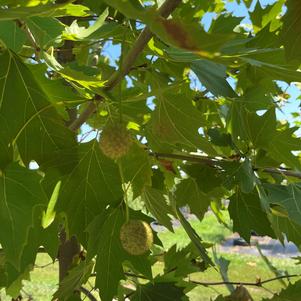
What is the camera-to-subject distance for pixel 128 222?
2.92 feet

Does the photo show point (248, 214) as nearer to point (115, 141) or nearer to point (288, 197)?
point (288, 197)

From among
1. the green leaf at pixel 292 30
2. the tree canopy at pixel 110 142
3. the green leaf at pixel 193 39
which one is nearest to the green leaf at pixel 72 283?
the tree canopy at pixel 110 142

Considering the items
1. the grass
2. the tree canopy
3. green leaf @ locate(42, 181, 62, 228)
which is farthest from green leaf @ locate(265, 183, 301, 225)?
the grass

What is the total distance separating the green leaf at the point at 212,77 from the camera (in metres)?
0.78

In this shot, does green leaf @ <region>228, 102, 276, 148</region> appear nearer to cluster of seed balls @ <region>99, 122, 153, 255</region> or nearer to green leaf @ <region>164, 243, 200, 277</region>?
cluster of seed balls @ <region>99, 122, 153, 255</region>

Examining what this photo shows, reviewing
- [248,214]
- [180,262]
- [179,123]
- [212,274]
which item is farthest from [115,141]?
[212,274]

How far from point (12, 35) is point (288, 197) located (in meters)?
0.60

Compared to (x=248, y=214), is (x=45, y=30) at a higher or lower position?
higher

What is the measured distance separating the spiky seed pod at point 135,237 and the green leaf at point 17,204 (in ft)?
0.56

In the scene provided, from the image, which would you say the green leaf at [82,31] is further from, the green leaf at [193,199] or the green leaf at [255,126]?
the green leaf at [193,199]

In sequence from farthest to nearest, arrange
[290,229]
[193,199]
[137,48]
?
[193,199], [290,229], [137,48]

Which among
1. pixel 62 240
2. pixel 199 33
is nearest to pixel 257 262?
pixel 62 240

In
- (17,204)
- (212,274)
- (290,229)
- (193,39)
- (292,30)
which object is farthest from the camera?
(212,274)

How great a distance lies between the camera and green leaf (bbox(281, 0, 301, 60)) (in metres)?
0.49
